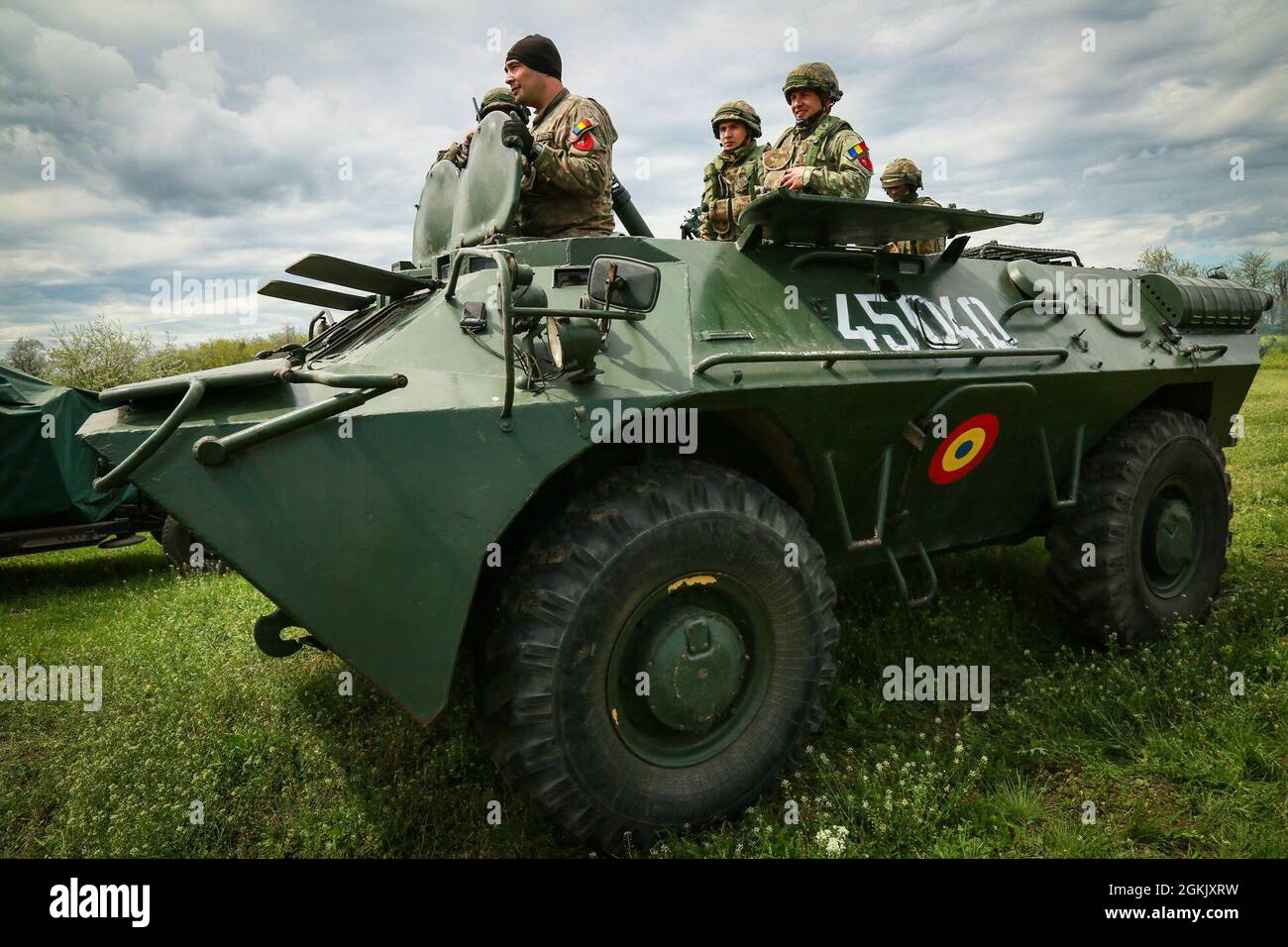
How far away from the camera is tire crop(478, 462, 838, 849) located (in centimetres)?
256

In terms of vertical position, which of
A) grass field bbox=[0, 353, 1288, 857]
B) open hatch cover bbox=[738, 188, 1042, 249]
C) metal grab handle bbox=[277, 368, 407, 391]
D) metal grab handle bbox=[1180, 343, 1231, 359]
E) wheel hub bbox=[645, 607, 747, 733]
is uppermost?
open hatch cover bbox=[738, 188, 1042, 249]

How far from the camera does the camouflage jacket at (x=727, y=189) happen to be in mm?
5981

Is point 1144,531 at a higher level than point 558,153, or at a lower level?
lower

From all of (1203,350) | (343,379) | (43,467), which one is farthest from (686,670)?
(43,467)

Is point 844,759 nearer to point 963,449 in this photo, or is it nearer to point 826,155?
point 963,449

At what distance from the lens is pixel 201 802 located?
302 cm

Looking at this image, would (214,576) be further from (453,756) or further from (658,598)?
(658,598)

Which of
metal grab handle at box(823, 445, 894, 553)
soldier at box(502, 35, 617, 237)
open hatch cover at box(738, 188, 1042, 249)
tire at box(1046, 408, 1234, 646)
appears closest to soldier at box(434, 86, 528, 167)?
soldier at box(502, 35, 617, 237)

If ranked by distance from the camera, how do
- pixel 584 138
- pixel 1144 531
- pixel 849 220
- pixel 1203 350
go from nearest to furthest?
pixel 849 220 → pixel 584 138 → pixel 1144 531 → pixel 1203 350

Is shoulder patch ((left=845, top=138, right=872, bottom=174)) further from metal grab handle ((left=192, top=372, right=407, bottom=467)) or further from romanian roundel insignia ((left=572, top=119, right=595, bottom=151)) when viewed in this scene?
metal grab handle ((left=192, top=372, right=407, bottom=467))

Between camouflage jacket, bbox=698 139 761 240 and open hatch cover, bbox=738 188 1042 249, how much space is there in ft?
7.95

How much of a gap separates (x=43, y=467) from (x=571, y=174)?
5872 millimetres

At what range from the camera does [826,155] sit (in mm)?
5113
